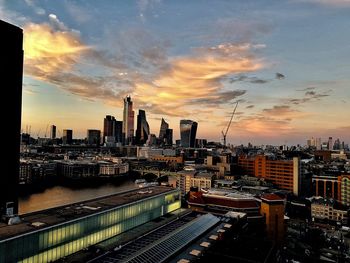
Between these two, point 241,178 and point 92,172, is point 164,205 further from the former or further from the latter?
point 92,172

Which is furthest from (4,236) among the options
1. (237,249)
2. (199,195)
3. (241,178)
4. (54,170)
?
(54,170)

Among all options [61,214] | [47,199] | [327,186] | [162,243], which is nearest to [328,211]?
[327,186]

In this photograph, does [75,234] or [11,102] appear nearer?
[75,234]

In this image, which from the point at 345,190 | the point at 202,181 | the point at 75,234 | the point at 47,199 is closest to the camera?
the point at 75,234

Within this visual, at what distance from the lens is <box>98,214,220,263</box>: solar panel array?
19.9 m

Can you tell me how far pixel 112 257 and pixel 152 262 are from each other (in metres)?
2.84

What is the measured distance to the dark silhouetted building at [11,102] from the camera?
36.1 meters

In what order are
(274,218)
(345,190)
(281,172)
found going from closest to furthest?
(274,218) < (345,190) < (281,172)

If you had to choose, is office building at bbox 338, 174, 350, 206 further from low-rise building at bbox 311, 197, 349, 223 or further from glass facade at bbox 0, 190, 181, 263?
glass facade at bbox 0, 190, 181, 263

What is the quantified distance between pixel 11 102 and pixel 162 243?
27.5 meters

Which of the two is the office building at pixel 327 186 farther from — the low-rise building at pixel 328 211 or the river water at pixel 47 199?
the river water at pixel 47 199

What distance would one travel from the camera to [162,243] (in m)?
22.6

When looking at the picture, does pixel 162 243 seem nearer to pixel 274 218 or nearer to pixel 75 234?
pixel 75 234

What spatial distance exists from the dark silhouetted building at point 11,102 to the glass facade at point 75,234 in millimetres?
17386
